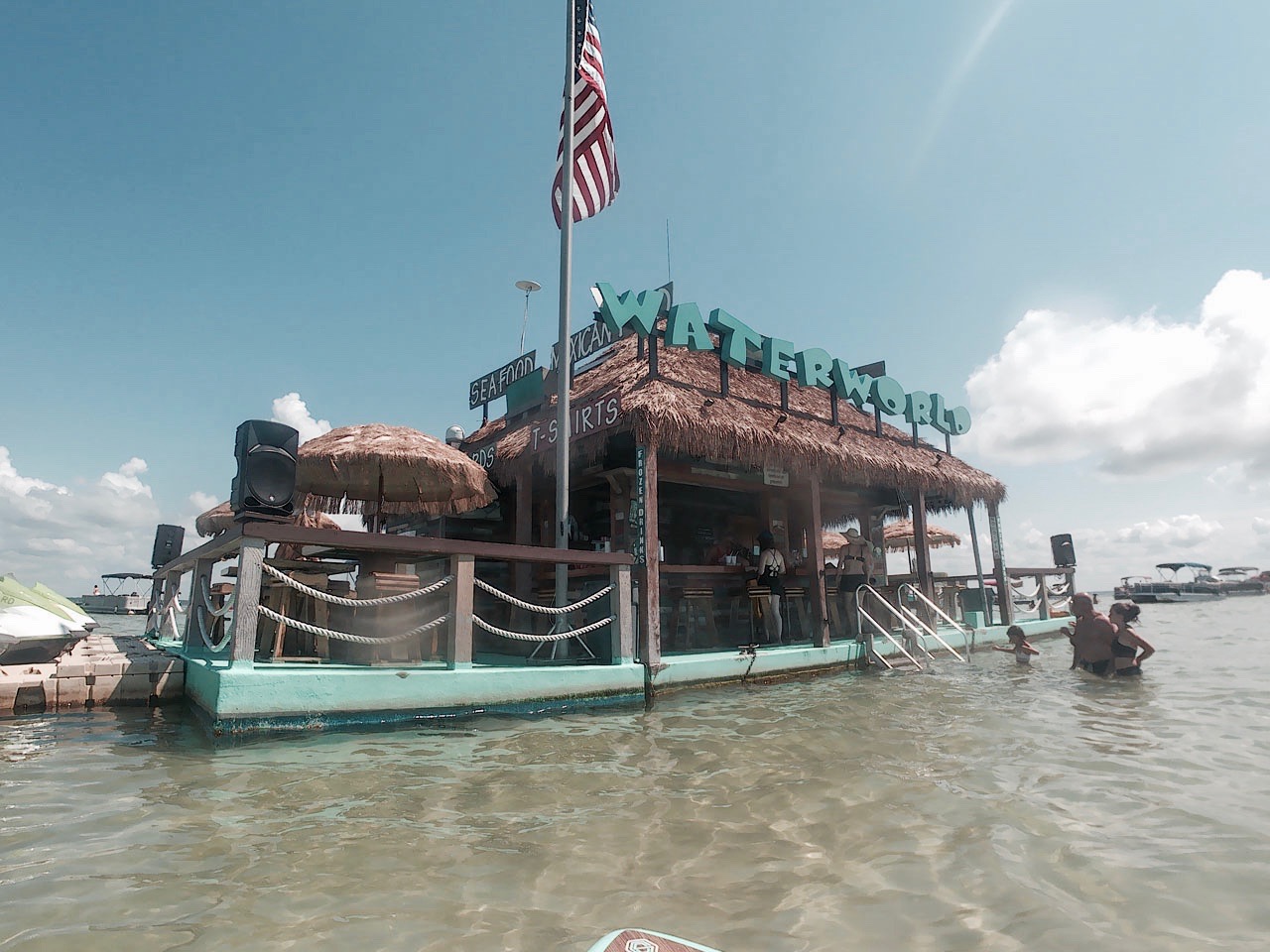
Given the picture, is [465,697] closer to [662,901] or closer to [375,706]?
[375,706]

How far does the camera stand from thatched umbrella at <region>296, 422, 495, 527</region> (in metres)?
8.69

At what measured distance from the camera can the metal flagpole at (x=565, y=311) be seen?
883 cm

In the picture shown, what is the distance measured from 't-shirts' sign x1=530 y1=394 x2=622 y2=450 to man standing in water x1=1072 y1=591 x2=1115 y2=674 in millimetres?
7130

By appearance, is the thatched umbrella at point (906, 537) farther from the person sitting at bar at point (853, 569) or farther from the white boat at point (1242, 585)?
the white boat at point (1242, 585)

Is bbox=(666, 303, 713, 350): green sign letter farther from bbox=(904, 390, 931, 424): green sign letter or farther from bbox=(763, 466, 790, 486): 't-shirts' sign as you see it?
bbox=(904, 390, 931, 424): green sign letter

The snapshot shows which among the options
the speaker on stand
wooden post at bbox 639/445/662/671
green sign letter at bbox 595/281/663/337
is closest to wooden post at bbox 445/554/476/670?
wooden post at bbox 639/445/662/671

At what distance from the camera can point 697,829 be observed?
3.59 metres

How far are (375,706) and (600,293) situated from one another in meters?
5.90

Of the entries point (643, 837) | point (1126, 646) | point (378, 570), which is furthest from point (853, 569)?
point (643, 837)

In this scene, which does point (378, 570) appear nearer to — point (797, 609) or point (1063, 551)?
point (797, 609)

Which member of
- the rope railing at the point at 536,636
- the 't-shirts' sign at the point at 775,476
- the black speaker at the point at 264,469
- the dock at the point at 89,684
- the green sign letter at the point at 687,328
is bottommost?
the dock at the point at 89,684

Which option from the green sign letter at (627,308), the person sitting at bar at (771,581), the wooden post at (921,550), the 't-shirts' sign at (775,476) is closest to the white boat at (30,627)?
the green sign letter at (627,308)

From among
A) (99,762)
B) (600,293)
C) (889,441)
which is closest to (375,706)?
(99,762)

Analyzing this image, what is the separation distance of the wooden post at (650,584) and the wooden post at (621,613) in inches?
9.7
